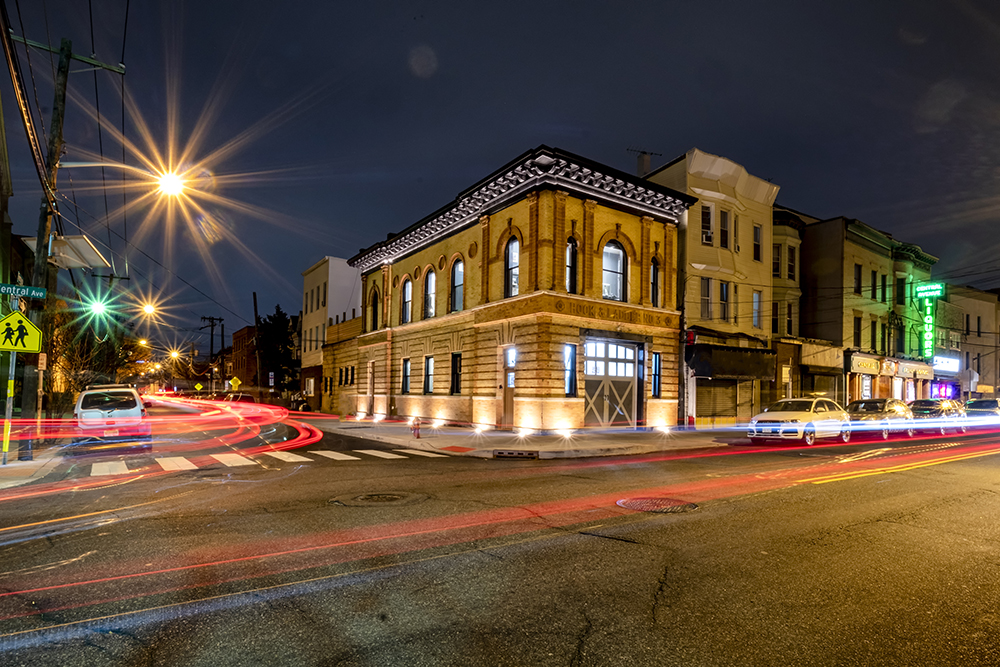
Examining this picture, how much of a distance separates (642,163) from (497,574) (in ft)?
103

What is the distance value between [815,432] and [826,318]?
790 inches

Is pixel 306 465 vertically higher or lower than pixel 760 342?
lower

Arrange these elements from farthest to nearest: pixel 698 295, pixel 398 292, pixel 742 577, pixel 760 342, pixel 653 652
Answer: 1. pixel 398 292
2. pixel 760 342
3. pixel 698 295
4. pixel 742 577
5. pixel 653 652

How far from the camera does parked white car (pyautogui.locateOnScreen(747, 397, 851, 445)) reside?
20.3 metres

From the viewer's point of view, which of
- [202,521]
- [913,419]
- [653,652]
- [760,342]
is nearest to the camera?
[653,652]

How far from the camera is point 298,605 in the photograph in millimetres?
4863

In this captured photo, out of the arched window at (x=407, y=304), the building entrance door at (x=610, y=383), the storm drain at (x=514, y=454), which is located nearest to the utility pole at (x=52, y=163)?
the storm drain at (x=514, y=454)

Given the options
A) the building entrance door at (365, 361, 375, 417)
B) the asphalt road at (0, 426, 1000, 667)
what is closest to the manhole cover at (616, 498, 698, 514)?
the asphalt road at (0, 426, 1000, 667)

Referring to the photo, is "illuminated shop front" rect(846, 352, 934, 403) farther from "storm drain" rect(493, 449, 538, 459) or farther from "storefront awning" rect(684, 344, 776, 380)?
"storm drain" rect(493, 449, 538, 459)

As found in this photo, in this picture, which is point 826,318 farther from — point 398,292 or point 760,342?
point 398,292

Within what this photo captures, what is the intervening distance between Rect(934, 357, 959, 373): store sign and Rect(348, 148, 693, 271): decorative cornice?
33480mm

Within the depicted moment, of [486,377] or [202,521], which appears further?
[486,377]

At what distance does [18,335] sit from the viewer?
1349cm

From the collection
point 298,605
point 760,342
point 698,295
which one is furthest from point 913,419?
point 298,605
